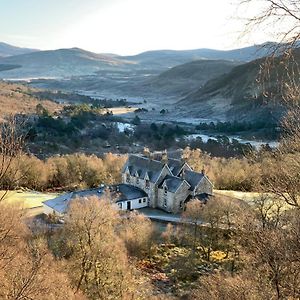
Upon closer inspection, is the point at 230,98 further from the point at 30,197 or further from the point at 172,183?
the point at 30,197

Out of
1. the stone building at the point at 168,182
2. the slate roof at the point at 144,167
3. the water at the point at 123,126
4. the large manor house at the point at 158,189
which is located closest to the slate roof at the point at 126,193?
the large manor house at the point at 158,189

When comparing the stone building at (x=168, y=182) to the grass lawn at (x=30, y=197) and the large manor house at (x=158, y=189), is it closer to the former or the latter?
the large manor house at (x=158, y=189)

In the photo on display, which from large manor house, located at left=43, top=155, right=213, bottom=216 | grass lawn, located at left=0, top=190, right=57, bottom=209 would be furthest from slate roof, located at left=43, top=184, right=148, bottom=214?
grass lawn, located at left=0, top=190, right=57, bottom=209

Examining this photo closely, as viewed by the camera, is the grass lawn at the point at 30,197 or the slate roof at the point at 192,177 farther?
the slate roof at the point at 192,177

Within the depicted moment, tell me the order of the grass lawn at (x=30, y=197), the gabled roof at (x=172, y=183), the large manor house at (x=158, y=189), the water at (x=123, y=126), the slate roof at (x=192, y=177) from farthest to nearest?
the water at (x=123, y=126) < the slate roof at (x=192, y=177) < the grass lawn at (x=30, y=197) < the gabled roof at (x=172, y=183) < the large manor house at (x=158, y=189)

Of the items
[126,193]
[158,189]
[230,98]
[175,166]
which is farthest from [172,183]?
[230,98]

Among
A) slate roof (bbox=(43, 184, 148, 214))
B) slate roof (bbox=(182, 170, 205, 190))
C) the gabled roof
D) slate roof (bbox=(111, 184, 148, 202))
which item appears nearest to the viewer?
slate roof (bbox=(43, 184, 148, 214))

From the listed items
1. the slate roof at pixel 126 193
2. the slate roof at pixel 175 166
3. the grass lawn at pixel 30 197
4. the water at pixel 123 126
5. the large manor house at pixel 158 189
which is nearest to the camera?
the large manor house at pixel 158 189

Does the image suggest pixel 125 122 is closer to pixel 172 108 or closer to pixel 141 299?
pixel 172 108

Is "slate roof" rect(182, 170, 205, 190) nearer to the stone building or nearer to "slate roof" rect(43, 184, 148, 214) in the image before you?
the stone building
